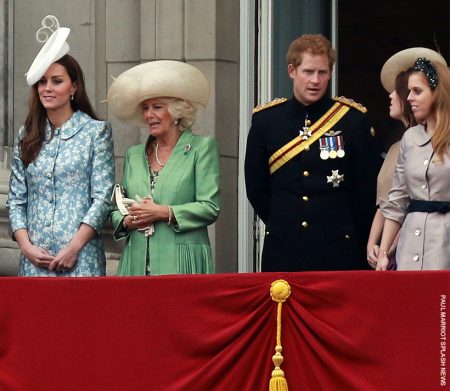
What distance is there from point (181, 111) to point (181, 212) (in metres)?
0.60

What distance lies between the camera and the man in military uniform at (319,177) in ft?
35.8

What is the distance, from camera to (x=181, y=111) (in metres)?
11.2

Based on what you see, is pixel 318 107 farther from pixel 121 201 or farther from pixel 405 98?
pixel 121 201

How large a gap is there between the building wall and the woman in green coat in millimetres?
1866

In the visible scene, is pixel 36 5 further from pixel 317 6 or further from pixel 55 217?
pixel 55 217

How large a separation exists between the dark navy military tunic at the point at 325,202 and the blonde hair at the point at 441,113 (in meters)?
0.77

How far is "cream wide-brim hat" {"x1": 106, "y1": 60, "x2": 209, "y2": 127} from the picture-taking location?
11148mm

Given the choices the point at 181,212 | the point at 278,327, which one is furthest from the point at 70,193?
the point at 278,327

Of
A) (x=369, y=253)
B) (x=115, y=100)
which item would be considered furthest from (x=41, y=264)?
(x=369, y=253)

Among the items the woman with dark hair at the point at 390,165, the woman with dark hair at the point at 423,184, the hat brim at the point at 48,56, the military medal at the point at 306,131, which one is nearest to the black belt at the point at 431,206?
the woman with dark hair at the point at 423,184

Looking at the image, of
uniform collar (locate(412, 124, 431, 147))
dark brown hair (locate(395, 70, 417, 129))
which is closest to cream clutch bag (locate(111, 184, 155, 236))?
dark brown hair (locate(395, 70, 417, 129))

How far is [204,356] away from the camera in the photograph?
32.5ft

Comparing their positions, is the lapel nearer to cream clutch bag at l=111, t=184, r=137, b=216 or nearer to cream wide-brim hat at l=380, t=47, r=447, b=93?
cream clutch bag at l=111, t=184, r=137, b=216

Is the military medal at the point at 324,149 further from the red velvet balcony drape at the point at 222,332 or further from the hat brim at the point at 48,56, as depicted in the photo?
the hat brim at the point at 48,56
